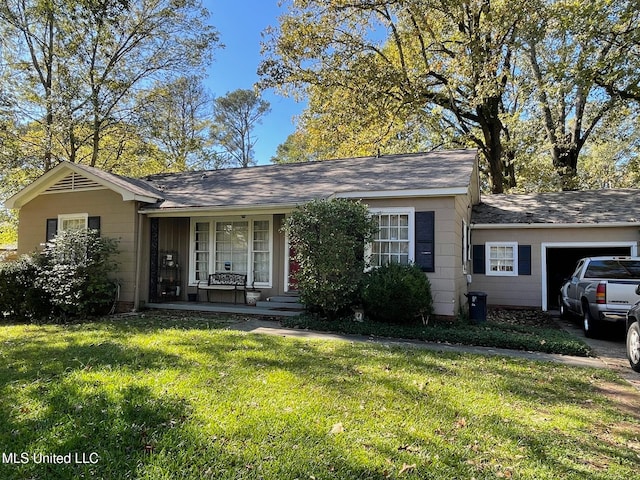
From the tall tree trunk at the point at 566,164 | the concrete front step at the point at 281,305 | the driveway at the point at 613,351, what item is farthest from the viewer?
the tall tree trunk at the point at 566,164

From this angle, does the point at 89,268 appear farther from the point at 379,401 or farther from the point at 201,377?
the point at 379,401

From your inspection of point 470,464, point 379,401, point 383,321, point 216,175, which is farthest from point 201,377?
point 216,175

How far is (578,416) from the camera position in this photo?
157 inches

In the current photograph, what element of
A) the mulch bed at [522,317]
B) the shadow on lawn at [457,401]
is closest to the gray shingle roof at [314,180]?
the mulch bed at [522,317]

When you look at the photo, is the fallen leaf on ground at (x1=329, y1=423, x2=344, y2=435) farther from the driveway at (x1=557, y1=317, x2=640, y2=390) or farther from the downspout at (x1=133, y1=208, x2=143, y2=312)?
the downspout at (x1=133, y1=208, x2=143, y2=312)

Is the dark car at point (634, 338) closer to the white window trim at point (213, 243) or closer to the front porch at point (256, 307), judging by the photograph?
the front porch at point (256, 307)

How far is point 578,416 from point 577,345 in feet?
11.4

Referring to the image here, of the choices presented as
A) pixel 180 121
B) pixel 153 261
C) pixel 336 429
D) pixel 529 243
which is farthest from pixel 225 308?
pixel 180 121

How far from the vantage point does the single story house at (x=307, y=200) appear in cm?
919

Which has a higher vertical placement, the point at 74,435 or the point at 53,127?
the point at 53,127

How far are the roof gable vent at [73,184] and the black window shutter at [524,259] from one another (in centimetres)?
1266

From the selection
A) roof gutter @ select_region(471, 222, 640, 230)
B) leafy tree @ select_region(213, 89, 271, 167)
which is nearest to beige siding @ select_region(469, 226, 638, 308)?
roof gutter @ select_region(471, 222, 640, 230)

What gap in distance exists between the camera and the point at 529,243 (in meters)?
12.4

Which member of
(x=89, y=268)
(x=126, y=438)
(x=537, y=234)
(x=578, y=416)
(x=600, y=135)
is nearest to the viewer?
(x=126, y=438)
